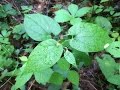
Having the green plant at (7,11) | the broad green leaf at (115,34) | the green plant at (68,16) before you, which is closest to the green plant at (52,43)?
the green plant at (68,16)

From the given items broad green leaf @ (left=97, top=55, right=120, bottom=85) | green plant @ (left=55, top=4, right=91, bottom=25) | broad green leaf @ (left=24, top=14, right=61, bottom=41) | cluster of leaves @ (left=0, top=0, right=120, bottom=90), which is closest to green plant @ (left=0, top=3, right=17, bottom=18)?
green plant @ (left=55, top=4, right=91, bottom=25)

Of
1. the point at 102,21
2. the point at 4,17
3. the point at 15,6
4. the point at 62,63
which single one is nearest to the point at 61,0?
the point at 15,6

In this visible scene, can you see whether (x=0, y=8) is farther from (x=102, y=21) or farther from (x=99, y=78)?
(x=99, y=78)

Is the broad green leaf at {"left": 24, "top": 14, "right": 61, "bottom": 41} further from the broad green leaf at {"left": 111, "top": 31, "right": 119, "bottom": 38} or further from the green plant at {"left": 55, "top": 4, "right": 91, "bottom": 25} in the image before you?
the broad green leaf at {"left": 111, "top": 31, "right": 119, "bottom": 38}

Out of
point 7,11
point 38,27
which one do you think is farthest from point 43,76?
point 7,11

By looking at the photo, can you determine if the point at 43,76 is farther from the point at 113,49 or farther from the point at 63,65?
the point at 113,49

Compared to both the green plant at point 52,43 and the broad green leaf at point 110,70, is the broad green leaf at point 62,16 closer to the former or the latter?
the broad green leaf at point 110,70
